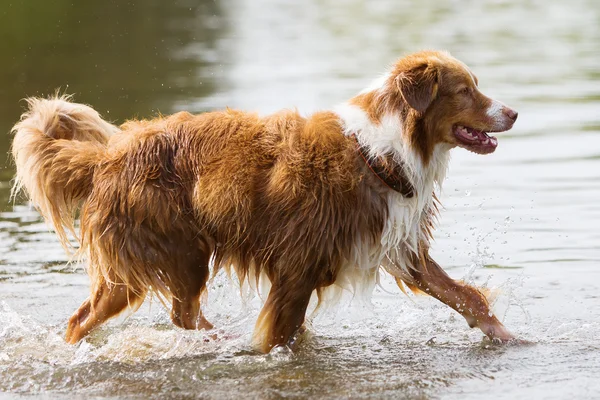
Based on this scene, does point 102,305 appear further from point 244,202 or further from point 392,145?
point 392,145

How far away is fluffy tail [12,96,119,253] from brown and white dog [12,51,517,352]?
0.01 m

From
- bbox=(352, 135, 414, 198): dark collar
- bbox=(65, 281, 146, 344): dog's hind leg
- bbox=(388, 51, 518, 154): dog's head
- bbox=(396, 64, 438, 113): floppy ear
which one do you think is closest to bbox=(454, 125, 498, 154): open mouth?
bbox=(388, 51, 518, 154): dog's head

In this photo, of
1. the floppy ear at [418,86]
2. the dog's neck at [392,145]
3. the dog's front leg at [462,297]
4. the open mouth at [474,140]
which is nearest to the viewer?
the floppy ear at [418,86]

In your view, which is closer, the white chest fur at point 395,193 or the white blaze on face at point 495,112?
the white chest fur at point 395,193

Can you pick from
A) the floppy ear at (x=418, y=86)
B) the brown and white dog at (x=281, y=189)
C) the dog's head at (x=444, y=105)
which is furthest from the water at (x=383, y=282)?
the floppy ear at (x=418, y=86)

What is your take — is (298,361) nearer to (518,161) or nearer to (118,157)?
(118,157)

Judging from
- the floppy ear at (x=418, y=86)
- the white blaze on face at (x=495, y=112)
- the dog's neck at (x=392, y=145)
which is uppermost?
the floppy ear at (x=418, y=86)

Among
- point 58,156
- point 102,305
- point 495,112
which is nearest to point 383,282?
point 495,112

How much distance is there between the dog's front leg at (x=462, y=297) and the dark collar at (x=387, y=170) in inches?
25.6

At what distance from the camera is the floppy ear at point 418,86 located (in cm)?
652

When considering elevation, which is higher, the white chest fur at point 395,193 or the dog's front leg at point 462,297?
the white chest fur at point 395,193

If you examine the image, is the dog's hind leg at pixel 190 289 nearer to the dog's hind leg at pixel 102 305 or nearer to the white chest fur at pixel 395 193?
the dog's hind leg at pixel 102 305

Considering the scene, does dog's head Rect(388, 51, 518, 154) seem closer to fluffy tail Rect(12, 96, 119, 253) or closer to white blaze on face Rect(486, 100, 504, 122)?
white blaze on face Rect(486, 100, 504, 122)

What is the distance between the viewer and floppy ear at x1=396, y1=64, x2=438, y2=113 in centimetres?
652
